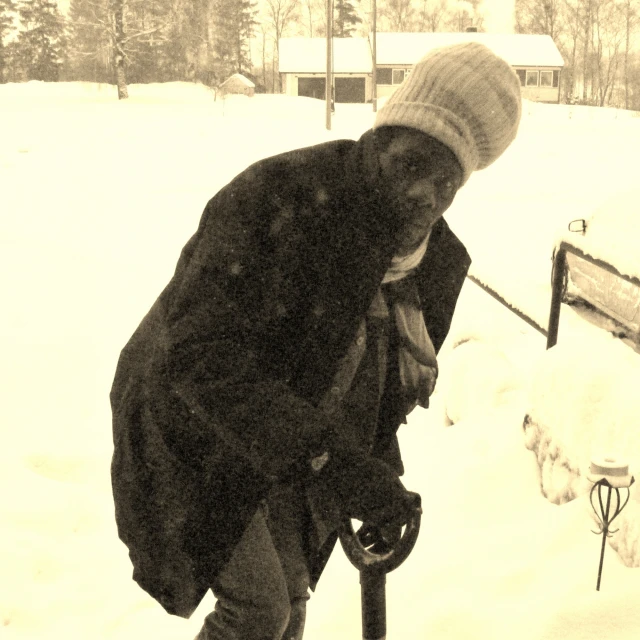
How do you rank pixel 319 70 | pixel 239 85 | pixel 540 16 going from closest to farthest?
pixel 239 85
pixel 319 70
pixel 540 16

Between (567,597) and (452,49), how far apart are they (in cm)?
182

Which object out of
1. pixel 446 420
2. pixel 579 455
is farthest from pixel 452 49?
pixel 446 420

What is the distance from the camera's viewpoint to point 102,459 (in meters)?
4.63

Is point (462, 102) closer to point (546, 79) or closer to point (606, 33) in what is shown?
point (546, 79)

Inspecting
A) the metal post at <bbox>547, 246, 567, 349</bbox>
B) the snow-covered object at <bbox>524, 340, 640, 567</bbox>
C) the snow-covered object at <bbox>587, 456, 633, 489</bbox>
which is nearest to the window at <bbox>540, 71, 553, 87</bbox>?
the metal post at <bbox>547, 246, 567, 349</bbox>

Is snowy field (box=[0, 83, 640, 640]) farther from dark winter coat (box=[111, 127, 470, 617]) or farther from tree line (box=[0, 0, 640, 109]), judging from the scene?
tree line (box=[0, 0, 640, 109])

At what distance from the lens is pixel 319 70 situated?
50.0 metres

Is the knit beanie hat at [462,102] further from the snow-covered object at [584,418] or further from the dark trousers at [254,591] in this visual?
the snow-covered object at [584,418]

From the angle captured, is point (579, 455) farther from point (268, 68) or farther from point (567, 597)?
point (268, 68)

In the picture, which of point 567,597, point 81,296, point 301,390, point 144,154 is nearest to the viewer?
point 301,390

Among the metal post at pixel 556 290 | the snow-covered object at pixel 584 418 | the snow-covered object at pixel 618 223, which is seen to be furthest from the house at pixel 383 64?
the snow-covered object at pixel 584 418

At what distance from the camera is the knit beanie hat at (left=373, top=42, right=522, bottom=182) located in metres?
1.74

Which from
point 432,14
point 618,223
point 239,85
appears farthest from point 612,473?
point 432,14

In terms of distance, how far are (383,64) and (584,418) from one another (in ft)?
161
